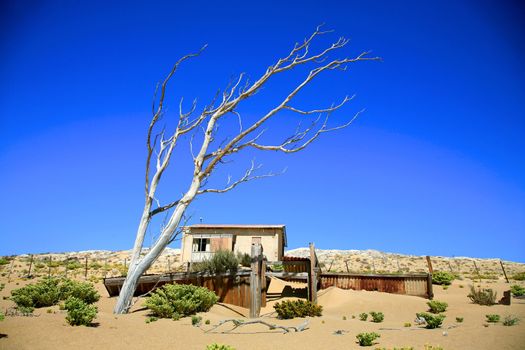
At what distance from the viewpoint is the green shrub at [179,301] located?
11016mm

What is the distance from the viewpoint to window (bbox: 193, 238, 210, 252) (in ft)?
108

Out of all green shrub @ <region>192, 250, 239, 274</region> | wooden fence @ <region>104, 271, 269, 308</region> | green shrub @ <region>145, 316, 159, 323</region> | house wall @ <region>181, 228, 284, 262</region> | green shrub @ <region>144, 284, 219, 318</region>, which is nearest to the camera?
green shrub @ <region>145, 316, 159, 323</region>

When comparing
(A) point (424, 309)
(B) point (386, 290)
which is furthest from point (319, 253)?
(A) point (424, 309)

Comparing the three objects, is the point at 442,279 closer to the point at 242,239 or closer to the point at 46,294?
the point at 242,239

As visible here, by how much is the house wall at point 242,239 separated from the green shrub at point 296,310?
19470 millimetres

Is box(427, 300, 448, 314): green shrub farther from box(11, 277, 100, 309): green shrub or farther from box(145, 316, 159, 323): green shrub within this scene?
box(11, 277, 100, 309): green shrub

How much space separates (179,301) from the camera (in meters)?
11.3

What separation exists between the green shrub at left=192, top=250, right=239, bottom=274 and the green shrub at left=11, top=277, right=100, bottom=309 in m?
4.65

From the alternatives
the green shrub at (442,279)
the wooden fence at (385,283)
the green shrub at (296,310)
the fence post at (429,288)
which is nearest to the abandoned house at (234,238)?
the wooden fence at (385,283)

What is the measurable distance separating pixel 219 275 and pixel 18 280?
56.2ft

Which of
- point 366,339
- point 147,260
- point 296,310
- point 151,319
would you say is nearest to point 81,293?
point 147,260

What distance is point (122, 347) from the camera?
7.46 m

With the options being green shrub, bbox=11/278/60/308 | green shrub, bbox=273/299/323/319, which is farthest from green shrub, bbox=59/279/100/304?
green shrub, bbox=273/299/323/319

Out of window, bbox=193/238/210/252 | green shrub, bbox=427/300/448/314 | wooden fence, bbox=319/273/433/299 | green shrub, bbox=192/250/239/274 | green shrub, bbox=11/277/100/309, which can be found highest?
window, bbox=193/238/210/252
